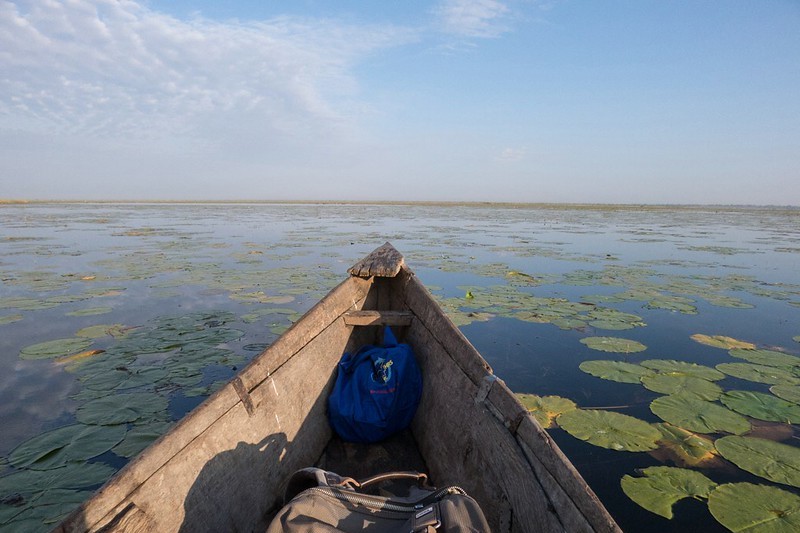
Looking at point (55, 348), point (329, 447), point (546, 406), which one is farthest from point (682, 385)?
point (55, 348)

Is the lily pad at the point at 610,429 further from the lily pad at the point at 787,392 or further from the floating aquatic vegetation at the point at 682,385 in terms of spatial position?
the lily pad at the point at 787,392

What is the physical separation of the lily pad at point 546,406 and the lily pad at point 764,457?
94 centimetres

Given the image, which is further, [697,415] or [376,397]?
[697,415]

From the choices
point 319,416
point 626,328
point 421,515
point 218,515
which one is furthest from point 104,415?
point 626,328

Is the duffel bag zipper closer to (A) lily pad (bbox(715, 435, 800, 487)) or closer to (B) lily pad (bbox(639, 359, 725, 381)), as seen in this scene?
(A) lily pad (bbox(715, 435, 800, 487))

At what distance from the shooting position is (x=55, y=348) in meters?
3.94

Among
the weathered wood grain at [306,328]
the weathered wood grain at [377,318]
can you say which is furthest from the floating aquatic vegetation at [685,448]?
the weathered wood grain at [306,328]

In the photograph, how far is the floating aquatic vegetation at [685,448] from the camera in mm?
2438

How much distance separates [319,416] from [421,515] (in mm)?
1273

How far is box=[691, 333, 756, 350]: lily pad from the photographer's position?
4.32 m

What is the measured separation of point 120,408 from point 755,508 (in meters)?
3.97

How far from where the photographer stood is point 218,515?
1489mm

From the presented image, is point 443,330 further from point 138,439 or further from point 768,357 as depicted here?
point 768,357

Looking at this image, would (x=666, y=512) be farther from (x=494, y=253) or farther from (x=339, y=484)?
(x=494, y=253)
